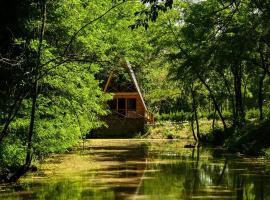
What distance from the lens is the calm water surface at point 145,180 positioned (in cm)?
1307

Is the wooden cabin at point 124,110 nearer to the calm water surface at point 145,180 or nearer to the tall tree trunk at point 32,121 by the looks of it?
the calm water surface at point 145,180

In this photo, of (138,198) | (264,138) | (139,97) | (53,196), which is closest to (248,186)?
(138,198)

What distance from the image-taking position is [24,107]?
16.2 m

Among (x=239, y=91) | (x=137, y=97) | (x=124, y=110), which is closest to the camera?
(x=239, y=91)

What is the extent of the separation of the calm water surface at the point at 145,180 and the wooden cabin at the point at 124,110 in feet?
82.7

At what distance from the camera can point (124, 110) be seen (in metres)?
50.8

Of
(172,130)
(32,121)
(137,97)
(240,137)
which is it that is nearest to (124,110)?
(137,97)

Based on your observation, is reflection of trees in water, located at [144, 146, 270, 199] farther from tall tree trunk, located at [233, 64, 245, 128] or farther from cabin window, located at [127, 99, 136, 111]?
cabin window, located at [127, 99, 136, 111]

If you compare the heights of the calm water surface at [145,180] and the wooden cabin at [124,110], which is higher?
→ the wooden cabin at [124,110]

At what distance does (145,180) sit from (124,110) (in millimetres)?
34915

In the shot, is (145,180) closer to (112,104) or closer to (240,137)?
(240,137)

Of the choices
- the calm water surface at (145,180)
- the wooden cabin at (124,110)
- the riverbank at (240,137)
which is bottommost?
the calm water surface at (145,180)

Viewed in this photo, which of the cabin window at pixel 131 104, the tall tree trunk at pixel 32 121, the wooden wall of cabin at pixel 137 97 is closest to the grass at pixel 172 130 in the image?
the wooden wall of cabin at pixel 137 97

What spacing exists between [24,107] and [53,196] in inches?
175
